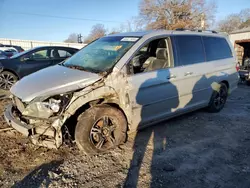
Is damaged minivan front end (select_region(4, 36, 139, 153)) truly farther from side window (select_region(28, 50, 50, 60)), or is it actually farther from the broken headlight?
side window (select_region(28, 50, 50, 60))

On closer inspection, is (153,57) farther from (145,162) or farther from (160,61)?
(145,162)

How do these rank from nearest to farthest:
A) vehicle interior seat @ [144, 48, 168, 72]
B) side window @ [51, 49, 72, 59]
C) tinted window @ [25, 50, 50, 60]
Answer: vehicle interior seat @ [144, 48, 168, 72], tinted window @ [25, 50, 50, 60], side window @ [51, 49, 72, 59]

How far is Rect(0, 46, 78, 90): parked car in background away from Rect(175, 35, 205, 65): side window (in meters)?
5.05

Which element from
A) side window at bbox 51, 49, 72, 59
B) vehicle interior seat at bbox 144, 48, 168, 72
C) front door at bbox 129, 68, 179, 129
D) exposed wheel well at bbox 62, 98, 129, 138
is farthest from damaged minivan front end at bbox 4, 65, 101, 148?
side window at bbox 51, 49, 72, 59

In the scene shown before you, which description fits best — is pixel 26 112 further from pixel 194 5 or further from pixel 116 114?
pixel 194 5

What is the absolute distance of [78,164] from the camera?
314 centimetres

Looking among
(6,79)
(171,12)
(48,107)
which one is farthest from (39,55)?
(171,12)

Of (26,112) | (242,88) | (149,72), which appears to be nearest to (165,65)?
(149,72)

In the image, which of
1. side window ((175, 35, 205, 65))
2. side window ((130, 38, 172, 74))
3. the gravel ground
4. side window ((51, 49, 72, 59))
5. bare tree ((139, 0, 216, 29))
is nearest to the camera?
the gravel ground

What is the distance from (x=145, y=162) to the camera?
3.23 m

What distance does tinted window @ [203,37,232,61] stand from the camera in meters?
4.85

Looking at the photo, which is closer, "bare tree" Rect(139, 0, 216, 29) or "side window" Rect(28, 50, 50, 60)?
"side window" Rect(28, 50, 50, 60)

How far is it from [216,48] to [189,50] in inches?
42.6

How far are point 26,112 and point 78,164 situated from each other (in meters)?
1.02
